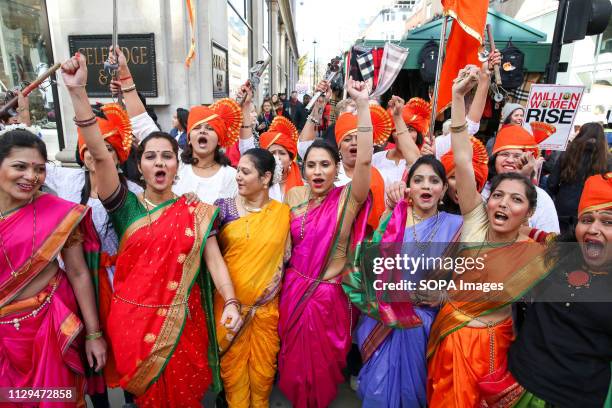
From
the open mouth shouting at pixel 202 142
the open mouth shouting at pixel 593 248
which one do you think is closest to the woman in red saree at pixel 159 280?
the open mouth shouting at pixel 202 142

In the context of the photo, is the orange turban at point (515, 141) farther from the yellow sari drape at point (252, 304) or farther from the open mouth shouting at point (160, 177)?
the open mouth shouting at point (160, 177)

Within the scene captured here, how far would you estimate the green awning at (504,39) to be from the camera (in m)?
7.36

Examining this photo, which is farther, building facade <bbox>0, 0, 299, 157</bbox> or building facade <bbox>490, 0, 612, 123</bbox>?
building facade <bbox>490, 0, 612, 123</bbox>

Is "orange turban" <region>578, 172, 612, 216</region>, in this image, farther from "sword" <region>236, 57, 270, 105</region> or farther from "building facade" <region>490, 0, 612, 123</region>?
"building facade" <region>490, 0, 612, 123</region>

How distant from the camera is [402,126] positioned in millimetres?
3033

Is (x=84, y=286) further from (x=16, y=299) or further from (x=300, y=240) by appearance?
(x=300, y=240)

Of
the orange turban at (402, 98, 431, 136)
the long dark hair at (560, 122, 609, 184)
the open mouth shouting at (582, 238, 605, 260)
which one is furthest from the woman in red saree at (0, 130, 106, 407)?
the long dark hair at (560, 122, 609, 184)

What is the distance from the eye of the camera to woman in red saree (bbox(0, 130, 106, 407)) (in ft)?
5.37

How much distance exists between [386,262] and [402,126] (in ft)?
4.26

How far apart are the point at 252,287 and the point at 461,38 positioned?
285 cm

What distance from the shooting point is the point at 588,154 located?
A: 3.62 meters

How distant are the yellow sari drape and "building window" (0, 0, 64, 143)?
4.51m

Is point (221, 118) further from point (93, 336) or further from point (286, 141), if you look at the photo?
point (93, 336)

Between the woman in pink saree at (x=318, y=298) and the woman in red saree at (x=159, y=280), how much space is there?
1.52 feet
